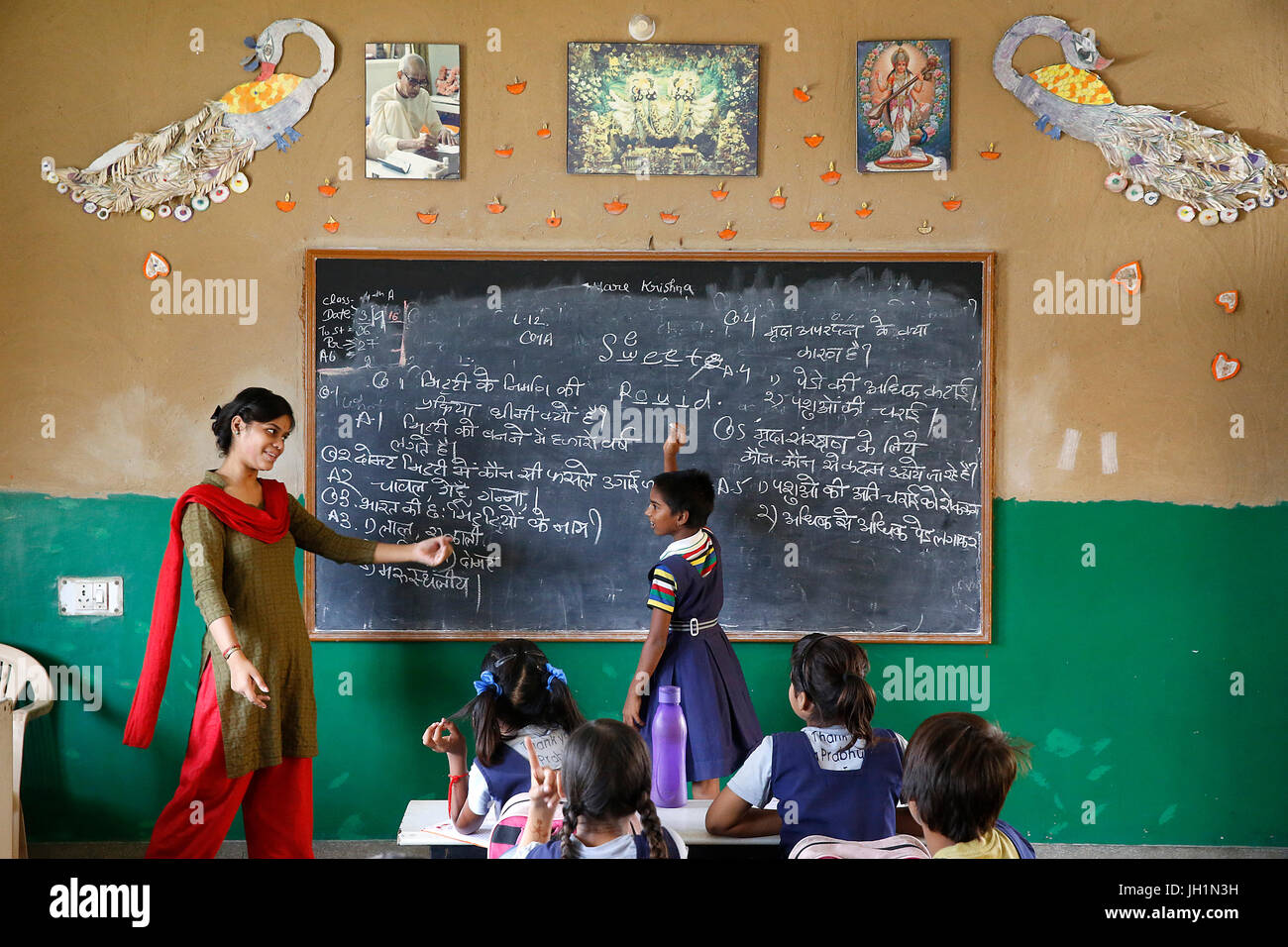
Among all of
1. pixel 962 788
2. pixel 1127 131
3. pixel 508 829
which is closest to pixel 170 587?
pixel 508 829

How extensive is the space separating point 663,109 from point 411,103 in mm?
821

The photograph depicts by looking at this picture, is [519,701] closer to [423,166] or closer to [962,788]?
[962,788]

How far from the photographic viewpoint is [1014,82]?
305 centimetres

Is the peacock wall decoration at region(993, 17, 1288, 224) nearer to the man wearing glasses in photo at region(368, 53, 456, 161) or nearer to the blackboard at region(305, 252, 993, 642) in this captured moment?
the blackboard at region(305, 252, 993, 642)

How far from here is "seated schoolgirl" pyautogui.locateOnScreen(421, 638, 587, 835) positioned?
1.91m

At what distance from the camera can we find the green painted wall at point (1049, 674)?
10.0 ft

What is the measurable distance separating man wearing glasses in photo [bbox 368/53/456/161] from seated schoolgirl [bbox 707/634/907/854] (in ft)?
7.13

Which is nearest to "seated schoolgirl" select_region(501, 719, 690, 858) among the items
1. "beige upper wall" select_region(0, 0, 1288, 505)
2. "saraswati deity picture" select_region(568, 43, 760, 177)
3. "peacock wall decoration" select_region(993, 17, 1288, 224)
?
"beige upper wall" select_region(0, 0, 1288, 505)

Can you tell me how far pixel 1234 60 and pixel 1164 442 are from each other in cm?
128

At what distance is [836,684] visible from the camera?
187 cm

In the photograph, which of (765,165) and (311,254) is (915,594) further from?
(311,254)

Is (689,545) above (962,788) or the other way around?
above

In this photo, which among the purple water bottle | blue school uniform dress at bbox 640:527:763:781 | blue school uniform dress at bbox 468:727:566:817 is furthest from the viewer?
blue school uniform dress at bbox 640:527:763:781

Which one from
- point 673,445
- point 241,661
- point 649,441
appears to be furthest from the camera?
point 649,441
